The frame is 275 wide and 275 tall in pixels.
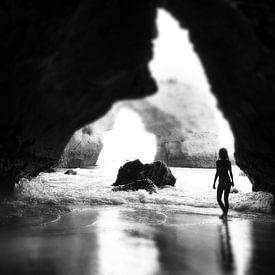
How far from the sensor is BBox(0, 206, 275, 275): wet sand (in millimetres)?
4219

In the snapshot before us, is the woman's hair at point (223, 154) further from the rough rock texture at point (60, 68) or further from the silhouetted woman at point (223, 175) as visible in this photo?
the rough rock texture at point (60, 68)

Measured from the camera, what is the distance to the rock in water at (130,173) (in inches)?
697

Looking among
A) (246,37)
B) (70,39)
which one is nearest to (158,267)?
(246,37)

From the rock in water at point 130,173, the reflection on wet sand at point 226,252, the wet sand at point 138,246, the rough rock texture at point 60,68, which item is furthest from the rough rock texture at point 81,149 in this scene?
the reflection on wet sand at point 226,252

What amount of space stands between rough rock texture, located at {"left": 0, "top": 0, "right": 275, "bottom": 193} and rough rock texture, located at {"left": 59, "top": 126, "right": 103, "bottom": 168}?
28130 mm

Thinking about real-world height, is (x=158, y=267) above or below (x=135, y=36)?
below

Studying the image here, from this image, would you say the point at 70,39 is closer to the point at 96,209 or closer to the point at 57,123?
the point at 57,123

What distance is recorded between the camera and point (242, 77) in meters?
7.88

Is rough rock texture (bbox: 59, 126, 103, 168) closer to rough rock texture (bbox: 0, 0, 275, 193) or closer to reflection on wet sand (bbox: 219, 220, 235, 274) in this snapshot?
rough rock texture (bbox: 0, 0, 275, 193)

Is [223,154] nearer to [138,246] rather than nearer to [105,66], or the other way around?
[105,66]

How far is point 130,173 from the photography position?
18.1 metres

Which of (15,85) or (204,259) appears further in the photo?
(15,85)

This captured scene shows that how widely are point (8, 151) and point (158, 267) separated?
6.89m

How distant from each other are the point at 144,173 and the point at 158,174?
0.85 metres
